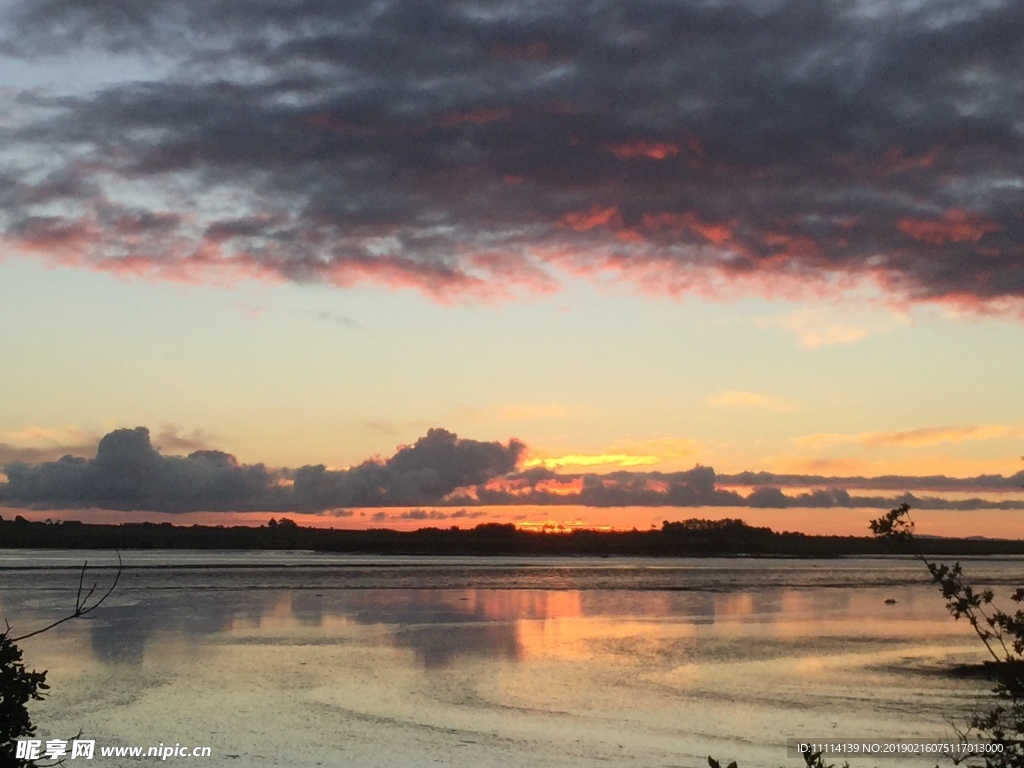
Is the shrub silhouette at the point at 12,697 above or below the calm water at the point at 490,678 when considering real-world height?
above

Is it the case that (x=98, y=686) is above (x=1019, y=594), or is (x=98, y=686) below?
below

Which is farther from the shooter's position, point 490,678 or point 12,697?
point 490,678

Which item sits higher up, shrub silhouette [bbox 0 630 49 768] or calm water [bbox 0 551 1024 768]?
shrub silhouette [bbox 0 630 49 768]

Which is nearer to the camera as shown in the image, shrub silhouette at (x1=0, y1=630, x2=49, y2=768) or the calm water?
shrub silhouette at (x1=0, y1=630, x2=49, y2=768)

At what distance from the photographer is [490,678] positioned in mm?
25406

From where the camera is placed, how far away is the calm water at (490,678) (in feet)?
60.4

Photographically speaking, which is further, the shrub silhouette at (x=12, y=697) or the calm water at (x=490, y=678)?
the calm water at (x=490, y=678)

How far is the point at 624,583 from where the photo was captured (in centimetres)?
6850

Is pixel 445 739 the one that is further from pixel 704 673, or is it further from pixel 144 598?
pixel 144 598

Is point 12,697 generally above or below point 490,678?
above

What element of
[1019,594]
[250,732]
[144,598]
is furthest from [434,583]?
[1019,594]

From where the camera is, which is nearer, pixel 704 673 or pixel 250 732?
pixel 250 732

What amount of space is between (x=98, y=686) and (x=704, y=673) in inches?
602

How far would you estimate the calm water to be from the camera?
60.4ft
